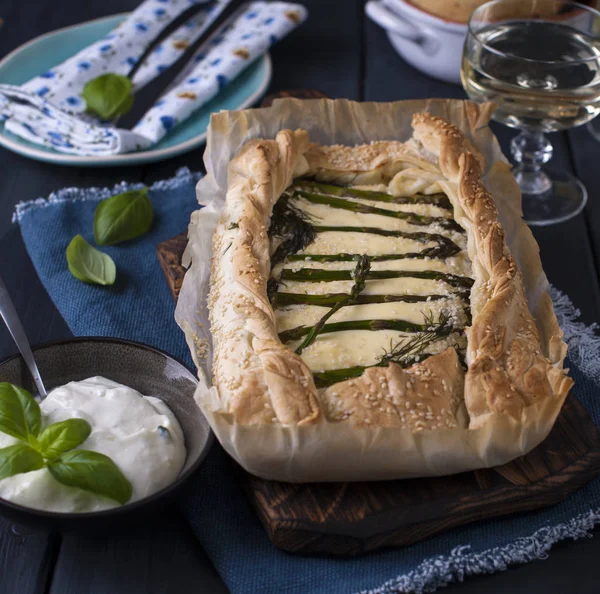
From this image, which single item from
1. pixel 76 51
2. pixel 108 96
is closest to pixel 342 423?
pixel 108 96

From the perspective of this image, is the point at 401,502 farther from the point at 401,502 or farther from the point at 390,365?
the point at 390,365

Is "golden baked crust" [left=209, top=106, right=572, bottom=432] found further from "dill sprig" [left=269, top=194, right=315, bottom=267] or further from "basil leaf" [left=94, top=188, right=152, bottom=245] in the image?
"basil leaf" [left=94, top=188, right=152, bottom=245]

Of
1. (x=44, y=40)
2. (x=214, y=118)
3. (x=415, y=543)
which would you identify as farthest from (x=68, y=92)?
(x=415, y=543)

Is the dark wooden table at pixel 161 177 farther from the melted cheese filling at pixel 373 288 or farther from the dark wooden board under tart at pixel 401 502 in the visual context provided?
the melted cheese filling at pixel 373 288

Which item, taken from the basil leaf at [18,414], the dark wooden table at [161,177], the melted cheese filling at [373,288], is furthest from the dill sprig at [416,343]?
the basil leaf at [18,414]

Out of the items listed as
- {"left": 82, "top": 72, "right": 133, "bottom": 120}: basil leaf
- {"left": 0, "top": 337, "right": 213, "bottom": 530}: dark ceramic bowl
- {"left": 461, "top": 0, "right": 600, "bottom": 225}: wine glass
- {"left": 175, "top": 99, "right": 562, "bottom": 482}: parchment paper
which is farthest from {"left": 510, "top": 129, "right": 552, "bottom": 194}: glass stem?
{"left": 0, "top": 337, "right": 213, "bottom": 530}: dark ceramic bowl

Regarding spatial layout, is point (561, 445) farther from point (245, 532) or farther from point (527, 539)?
point (245, 532)
